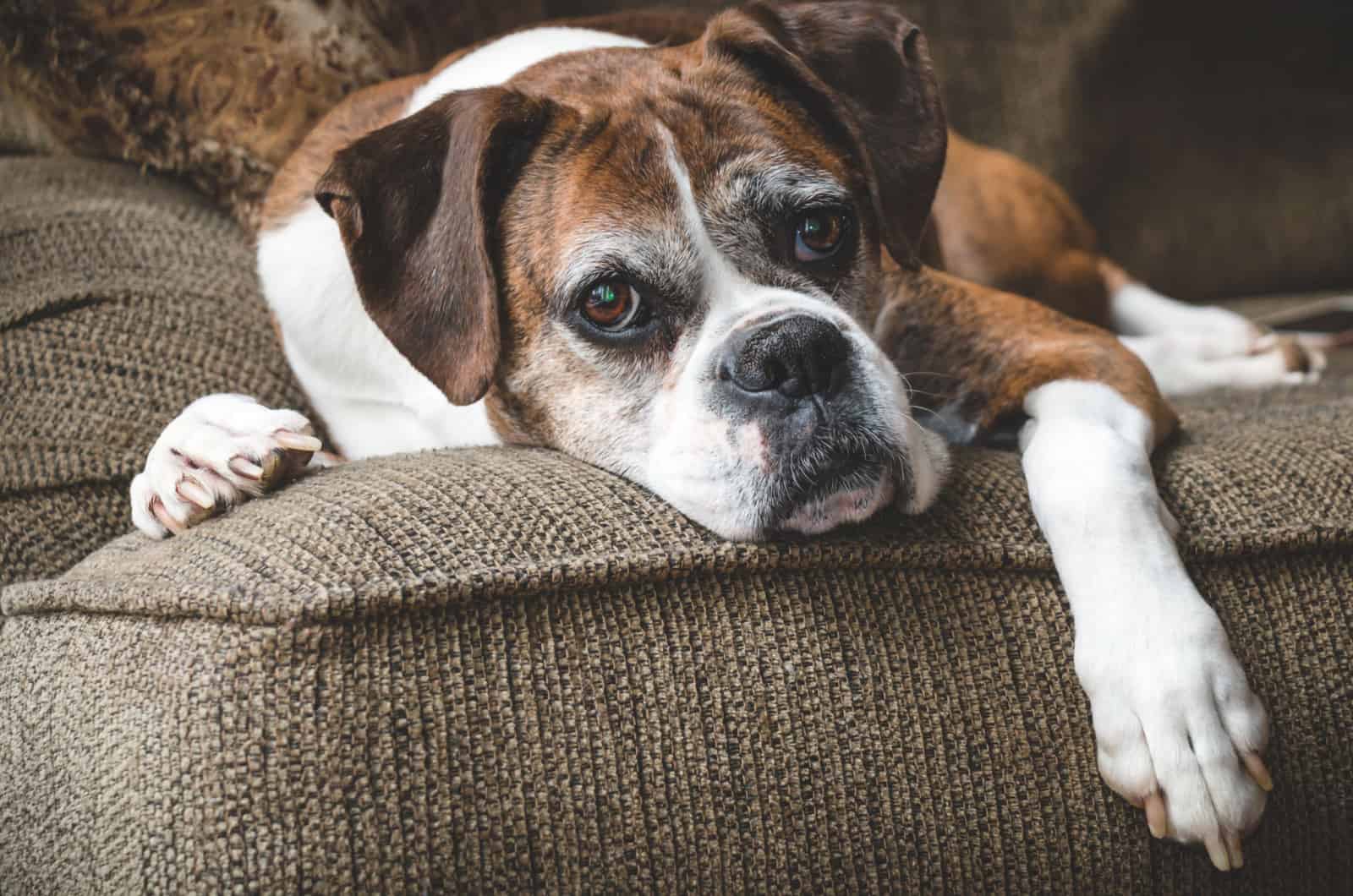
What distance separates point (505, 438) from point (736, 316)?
41 cm

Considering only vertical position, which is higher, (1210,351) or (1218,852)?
(1218,852)

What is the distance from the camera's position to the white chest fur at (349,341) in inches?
71.7

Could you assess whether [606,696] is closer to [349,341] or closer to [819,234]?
[819,234]

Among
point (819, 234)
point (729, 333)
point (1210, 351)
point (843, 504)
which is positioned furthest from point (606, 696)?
point (1210, 351)

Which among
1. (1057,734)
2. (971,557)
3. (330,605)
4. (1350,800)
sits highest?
(330,605)

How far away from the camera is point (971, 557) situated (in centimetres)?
131

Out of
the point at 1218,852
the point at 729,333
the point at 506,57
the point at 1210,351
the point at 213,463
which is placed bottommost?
the point at 1210,351

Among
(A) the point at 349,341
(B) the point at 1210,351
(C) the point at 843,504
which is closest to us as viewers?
(C) the point at 843,504

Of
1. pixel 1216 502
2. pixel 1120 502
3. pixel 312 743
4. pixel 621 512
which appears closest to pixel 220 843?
→ pixel 312 743

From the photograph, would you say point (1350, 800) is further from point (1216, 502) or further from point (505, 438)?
point (505, 438)

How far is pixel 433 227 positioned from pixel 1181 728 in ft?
3.44

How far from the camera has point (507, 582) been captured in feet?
3.83

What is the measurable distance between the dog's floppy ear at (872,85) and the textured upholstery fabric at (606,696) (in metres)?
0.44

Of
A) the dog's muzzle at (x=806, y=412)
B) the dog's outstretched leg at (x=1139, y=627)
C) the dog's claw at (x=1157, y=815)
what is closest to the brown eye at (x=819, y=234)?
the dog's muzzle at (x=806, y=412)
